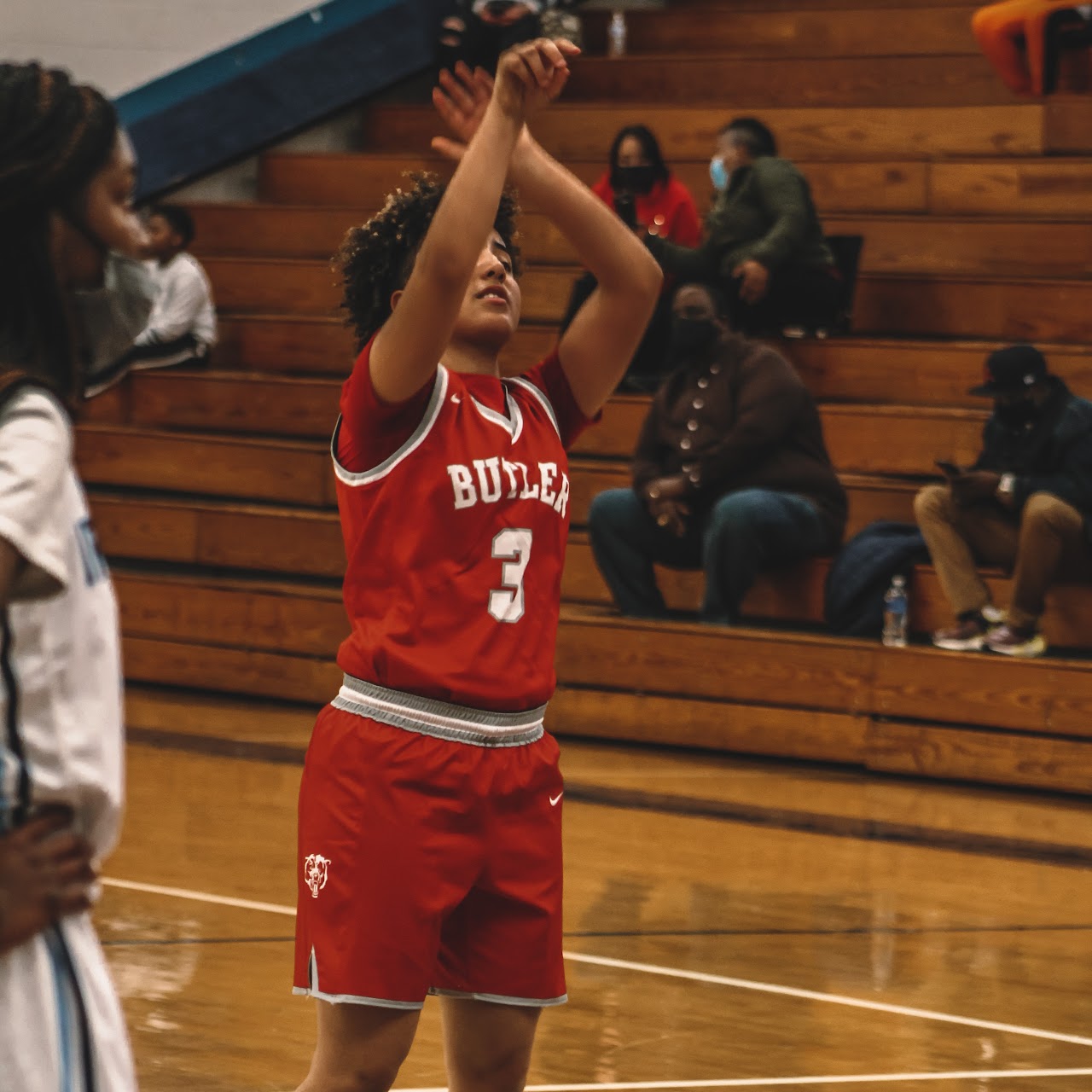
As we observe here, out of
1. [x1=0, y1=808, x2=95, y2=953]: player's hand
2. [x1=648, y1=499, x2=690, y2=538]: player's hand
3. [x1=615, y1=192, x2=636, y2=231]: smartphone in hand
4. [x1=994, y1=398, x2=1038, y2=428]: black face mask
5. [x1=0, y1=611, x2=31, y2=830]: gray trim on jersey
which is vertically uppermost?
[x1=615, y1=192, x2=636, y2=231]: smartphone in hand

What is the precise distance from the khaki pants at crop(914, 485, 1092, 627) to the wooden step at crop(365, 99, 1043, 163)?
258cm

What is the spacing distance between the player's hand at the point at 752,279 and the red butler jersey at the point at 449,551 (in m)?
5.10

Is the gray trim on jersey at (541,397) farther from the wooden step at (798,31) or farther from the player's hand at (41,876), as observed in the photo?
the wooden step at (798,31)

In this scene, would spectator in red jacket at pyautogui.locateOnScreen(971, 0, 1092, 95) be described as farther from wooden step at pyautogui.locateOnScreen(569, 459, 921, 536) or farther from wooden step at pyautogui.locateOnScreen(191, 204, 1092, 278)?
wooden step at pyautogui.locateOnScreen(569, 459, 921, 536)

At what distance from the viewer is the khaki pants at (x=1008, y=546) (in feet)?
20.6

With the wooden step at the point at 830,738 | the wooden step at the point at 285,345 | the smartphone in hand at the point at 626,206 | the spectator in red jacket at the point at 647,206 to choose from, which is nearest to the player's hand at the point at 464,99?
the wooden step at the point at 830,738

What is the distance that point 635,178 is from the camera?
805 cm

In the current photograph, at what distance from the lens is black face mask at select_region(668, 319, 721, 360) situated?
691 cm

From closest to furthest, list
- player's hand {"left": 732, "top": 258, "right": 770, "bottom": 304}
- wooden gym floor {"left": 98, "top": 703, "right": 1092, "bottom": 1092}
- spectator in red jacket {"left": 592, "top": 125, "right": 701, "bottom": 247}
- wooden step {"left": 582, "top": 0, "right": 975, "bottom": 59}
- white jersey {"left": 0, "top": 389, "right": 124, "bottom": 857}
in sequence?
1. white jersey {"left": 0, "top": 389, "right": 124, "bottom": 857}
2. wooden gym floor {"left": 98, "top": 703, "right": 1092, "bottom": 1092}
3. player's hand {"left": 732, "top": 258, "right": 770, "bottom": 304}
4. spectator in red jacket {"left": 592, "top": 125, "right": 701, "bottom": 247}
5. wooden step {"left": 582, "top": 0, "right": 975, "bottom": 59}

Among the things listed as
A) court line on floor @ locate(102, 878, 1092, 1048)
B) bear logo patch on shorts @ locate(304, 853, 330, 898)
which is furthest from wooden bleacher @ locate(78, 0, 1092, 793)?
bear logo patch on shorts @ locate(304, 853, 330, 898)

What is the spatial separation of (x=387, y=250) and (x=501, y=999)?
1.02 meters

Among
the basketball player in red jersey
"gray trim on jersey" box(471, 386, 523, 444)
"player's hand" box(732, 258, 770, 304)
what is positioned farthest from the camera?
"player's hand" box(732, 258, 770, 304)

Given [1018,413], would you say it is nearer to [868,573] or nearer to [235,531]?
[868,573]

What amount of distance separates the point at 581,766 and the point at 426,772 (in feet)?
13.1
